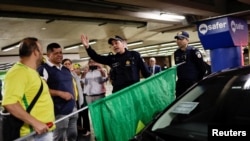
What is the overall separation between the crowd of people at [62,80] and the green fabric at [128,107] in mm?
352

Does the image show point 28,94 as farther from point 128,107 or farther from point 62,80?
point 128,107

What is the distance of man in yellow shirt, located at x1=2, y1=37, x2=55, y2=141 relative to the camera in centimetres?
220

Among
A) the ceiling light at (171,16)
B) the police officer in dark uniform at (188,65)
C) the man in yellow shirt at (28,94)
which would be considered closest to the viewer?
the man in yellow shirt at (28,94)

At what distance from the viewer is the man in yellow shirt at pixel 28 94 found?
2199mm

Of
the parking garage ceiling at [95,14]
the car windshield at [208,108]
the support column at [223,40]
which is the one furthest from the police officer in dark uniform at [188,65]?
the car windshield at [208,108]

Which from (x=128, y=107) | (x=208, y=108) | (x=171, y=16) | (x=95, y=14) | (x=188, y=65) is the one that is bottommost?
(x=128, y=107)

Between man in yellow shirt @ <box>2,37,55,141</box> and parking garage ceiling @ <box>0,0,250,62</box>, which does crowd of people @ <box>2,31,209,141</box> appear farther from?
parking garage ceiling @ <box>0,0,250,62</box>

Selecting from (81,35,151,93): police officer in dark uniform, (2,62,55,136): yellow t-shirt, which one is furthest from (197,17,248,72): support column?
(2,62,55,136): yellow t-shirt

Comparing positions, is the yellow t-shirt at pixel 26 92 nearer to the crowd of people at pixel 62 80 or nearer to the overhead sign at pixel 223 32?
the crowd of people at pixel 62 80

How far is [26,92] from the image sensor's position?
232cm

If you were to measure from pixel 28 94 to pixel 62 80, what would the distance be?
1118 millimetres

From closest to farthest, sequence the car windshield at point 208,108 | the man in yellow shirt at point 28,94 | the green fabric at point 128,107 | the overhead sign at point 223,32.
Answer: the car windshield at point 208,108
the man in yellow shirt at point 28,94
the green fabric at point 128,107
the overhead sign at point 223,32

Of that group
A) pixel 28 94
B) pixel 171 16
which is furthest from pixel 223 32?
pixel 28 94

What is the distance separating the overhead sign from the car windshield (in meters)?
2.89
